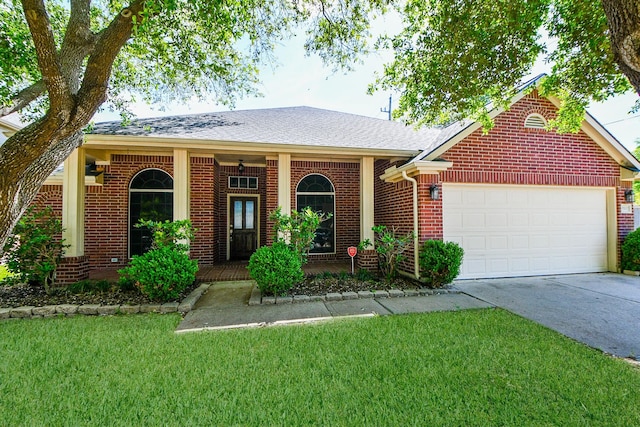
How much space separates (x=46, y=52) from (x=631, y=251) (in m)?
11.7

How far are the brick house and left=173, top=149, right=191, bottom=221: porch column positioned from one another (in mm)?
24

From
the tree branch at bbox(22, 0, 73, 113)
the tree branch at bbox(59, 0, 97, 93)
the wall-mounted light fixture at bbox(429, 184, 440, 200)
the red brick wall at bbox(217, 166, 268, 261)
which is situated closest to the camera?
the tree branch at bbox(22, 0, 73, 113)

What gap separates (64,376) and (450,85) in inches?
290

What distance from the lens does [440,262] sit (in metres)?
5.48

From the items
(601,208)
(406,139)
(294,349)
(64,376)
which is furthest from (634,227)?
(64,376)

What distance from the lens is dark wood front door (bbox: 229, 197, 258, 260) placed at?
8.95 meters

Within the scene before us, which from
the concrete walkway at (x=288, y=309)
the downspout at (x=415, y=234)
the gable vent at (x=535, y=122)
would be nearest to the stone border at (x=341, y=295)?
the concrete walkway at (x=288, y=309)

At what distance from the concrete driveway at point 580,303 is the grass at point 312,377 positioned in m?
0.51

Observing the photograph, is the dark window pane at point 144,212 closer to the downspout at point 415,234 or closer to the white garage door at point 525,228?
the downspout at point 415,234

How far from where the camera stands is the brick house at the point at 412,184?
20.0 ft

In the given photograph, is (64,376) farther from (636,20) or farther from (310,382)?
(636,20)

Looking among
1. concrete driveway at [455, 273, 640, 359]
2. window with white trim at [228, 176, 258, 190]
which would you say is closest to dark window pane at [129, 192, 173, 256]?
window with white trim at [228, 176, 258, 190]

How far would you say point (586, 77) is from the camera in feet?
17.5

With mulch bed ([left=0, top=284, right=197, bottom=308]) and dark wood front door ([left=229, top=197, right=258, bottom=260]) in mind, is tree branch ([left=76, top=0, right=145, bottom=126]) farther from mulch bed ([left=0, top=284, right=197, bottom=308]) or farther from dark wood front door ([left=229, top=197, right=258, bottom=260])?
dark wood front door ([left=229, top=197, right=258, bottom=260])
